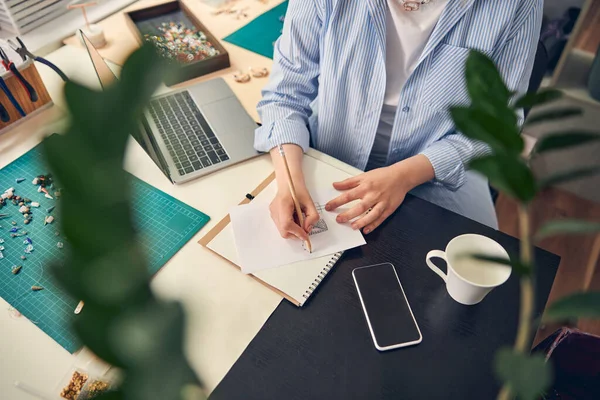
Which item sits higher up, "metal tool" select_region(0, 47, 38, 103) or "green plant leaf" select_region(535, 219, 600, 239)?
"green plant leaf" select_region(535, 219, 600, 239)

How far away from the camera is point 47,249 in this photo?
0.91m

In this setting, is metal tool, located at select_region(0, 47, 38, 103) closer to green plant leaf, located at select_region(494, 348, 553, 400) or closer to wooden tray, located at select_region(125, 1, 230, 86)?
wooden tray, located at select_region(125, 1, 230, 86)

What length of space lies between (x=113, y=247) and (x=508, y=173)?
0.68ft

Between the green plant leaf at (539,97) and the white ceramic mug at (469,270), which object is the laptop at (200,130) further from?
the green plant leaf at (539,97)

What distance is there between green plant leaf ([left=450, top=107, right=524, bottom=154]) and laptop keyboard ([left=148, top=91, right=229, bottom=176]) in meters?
0.90

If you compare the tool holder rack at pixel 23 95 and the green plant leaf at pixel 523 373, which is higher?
the green plant leaf at pixel 523 373

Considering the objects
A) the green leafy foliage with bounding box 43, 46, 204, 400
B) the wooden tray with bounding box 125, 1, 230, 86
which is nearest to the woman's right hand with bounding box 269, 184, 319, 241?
the wooden tray with bounding box 125, 1, 230, 86

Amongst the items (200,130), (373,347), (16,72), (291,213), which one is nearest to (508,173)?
(373,347)

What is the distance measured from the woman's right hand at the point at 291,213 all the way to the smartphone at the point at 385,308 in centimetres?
14

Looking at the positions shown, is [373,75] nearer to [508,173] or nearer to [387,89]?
[387,89]

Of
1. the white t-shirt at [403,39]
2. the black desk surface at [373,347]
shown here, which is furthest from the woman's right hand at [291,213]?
the white t-shirt at [403,39]

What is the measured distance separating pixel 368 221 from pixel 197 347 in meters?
0.41

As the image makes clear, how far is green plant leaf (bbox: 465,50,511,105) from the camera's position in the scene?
0.87ft

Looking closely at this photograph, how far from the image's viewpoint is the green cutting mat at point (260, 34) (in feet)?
4.84
